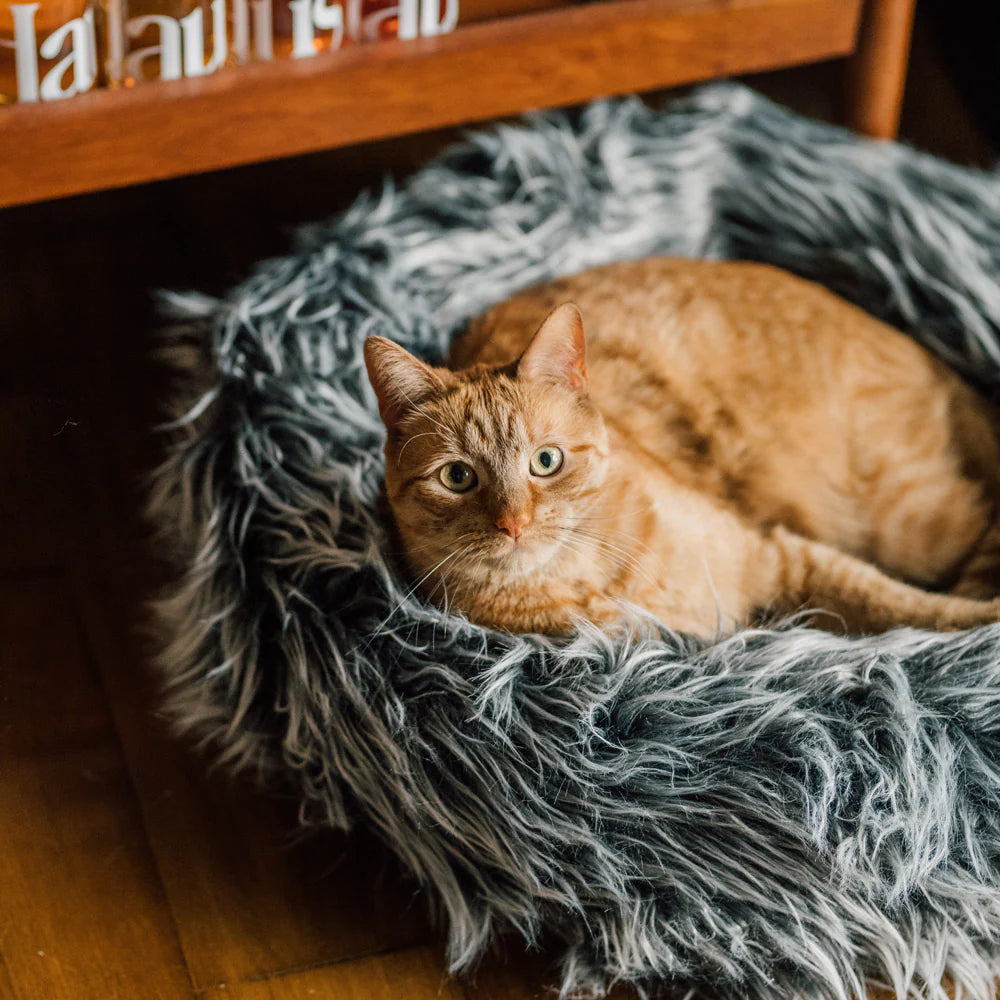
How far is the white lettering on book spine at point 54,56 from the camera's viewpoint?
1.14 m

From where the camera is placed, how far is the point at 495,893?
105cm

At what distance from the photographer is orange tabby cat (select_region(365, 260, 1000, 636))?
1.04 meters

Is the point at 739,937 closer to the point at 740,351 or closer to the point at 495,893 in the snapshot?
the point at 495,893

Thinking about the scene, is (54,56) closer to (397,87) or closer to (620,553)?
(397,87)

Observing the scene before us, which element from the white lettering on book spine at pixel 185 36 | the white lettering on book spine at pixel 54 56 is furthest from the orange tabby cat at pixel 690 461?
the white lettering on book spine at pixel 54 56

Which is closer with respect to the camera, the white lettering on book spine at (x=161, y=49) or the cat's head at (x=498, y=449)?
the cat's head at (x=498, y=449)

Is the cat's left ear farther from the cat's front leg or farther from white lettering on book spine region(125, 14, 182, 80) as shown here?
white lettering on book spine region(125, 14, 182, 80)

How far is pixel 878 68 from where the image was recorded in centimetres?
158

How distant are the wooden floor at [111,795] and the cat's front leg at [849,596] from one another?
0.43 m

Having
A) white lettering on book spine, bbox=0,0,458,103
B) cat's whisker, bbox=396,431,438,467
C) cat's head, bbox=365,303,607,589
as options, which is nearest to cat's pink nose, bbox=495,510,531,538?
cat's head, bbox=365,303,607,589

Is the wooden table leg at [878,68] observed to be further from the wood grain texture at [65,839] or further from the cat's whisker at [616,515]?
the wood grain texture at [65,839]

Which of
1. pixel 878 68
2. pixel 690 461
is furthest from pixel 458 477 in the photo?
pixel 878 68

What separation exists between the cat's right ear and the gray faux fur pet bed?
0.16m

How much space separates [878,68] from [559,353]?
0.83m
